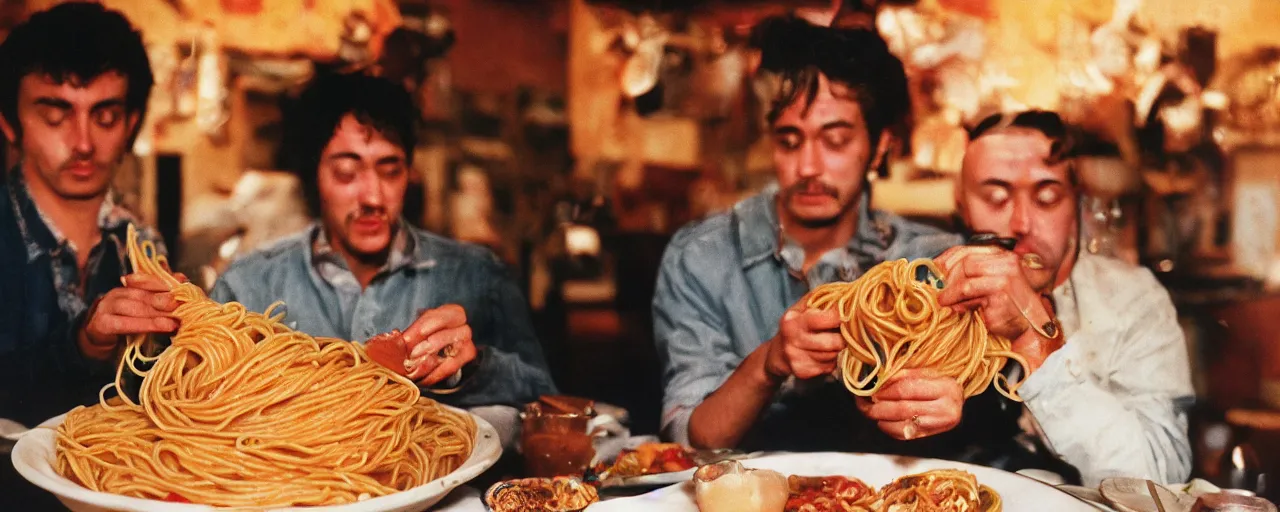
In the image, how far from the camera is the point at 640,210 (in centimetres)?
418

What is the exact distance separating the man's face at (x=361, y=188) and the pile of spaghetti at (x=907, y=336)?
1.84m

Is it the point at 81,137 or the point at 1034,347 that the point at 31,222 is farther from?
the point at 1034,347

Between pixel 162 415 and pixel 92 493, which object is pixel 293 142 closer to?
pixel 162 415

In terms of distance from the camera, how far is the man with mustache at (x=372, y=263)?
4.07 m

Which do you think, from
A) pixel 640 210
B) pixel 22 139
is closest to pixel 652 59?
pixel 640 210

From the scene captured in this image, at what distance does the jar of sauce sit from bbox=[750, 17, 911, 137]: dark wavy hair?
1428mm

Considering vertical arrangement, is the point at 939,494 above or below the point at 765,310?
below

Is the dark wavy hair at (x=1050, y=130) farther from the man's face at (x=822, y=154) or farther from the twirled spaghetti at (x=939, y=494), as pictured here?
the twirled spaghetti at (x=939, y=494)

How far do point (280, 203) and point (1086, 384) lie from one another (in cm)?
309

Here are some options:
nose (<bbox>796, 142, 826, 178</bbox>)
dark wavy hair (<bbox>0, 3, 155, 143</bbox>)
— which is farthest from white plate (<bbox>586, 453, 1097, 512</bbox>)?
dark wavy hair (<bbox>0, 3, 155, 143</bbox>)

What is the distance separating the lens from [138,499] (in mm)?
2805

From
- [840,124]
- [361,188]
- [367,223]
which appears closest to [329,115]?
[361,188]

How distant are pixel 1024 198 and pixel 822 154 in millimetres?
774

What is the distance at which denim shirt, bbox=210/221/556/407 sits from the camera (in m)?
4.09
